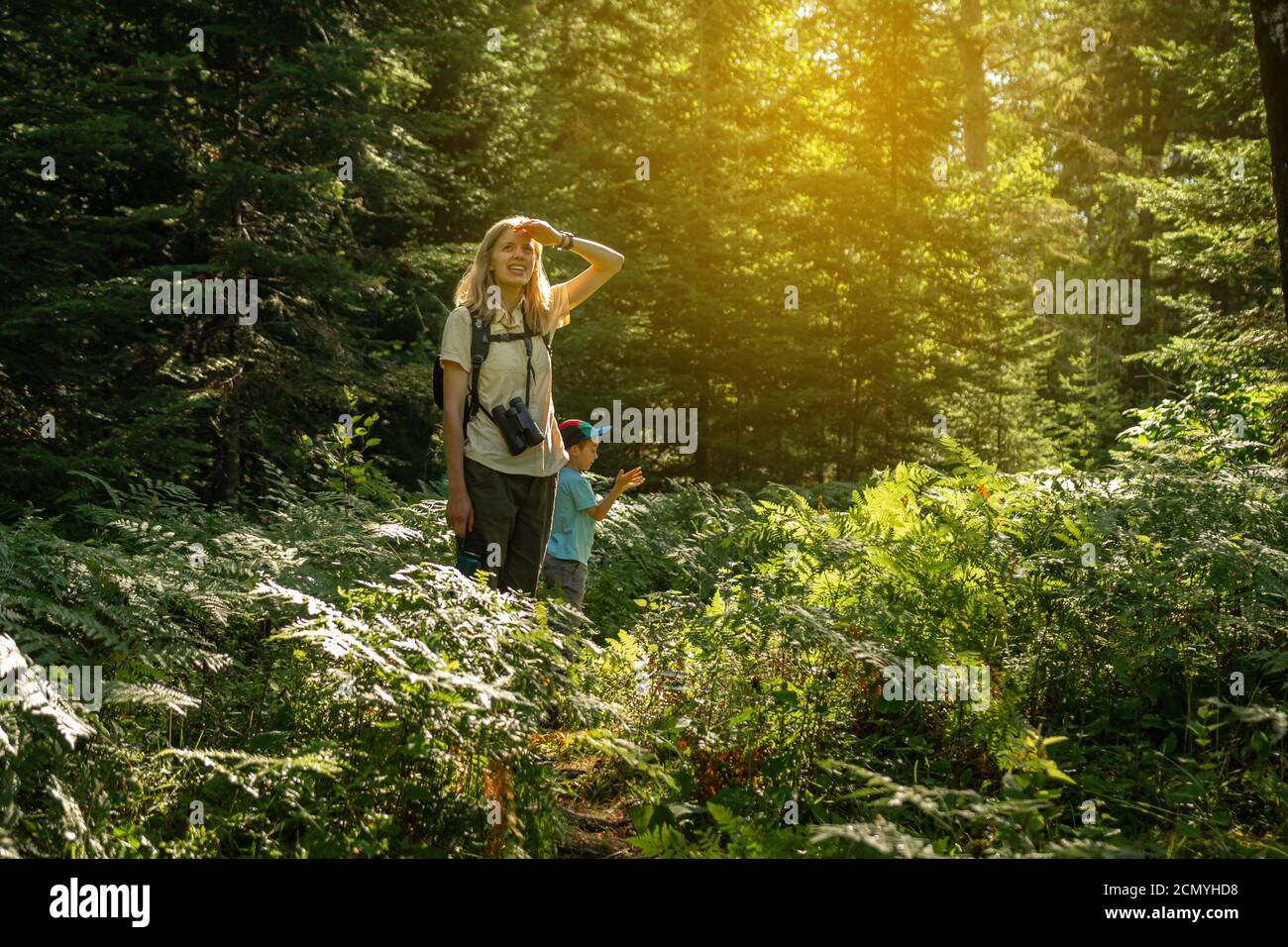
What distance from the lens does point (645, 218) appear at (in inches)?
820

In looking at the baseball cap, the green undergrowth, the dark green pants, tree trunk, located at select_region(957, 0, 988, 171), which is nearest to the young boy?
the baseball cap

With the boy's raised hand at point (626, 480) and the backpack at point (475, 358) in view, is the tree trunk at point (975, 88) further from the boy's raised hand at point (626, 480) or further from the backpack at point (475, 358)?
the backpack at point (475, 358)

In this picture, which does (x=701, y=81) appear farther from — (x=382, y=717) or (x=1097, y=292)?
(x=382, y=717)

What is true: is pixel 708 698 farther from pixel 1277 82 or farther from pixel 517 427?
pixel 1277 82

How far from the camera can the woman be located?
561 centimetres

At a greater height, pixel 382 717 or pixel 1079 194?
pixel 1079 194

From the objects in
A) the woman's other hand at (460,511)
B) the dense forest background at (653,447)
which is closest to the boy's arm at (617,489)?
the dense forest background at (653,447)

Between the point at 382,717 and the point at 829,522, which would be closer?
the point at 382,717

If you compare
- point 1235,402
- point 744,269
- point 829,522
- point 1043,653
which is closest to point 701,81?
point 744,269

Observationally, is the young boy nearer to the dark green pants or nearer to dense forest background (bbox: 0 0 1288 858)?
dense forest background (bbox: 0 0 1288 858)

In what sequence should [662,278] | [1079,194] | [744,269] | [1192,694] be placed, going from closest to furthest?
[1192,694] → [662,278] → [744,269] → [1079,194]

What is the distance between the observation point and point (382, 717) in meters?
4.09
